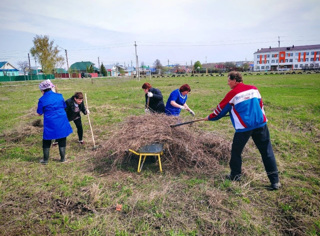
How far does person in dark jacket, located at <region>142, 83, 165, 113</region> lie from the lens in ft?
17.2

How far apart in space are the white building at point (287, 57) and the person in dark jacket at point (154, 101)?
267ft

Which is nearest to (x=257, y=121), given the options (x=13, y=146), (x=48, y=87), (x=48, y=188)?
(x=48, y=188)

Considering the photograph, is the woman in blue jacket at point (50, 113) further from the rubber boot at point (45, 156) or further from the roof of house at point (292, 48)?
the roof of house at point (292, 48)

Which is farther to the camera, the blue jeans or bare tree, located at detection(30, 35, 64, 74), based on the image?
bare tree, located at detection(30, 35, 64, 74)

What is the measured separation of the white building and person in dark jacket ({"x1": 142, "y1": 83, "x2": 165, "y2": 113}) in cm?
8124

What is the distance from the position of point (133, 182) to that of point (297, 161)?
3.54m

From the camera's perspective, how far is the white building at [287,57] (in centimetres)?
7662

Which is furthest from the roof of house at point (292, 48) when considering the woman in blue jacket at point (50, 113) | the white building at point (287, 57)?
the woman in blue jacket at point (50, 113)

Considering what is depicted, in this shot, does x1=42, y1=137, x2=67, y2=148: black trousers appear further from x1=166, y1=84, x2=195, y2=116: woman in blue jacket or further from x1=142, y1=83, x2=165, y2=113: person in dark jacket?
x1=166, y1=84, x2=195, y2=116: woman in blue jacket

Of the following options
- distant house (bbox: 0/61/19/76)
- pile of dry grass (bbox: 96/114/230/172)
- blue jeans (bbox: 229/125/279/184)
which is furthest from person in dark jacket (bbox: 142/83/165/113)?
distant house (bbox: 0/61/19/76)

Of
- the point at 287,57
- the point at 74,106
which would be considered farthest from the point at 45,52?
the point at 287,57

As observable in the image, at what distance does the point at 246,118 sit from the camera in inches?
127

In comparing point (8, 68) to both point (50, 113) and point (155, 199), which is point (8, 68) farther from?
point (155, 199)

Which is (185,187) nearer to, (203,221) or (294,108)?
(203,221)
